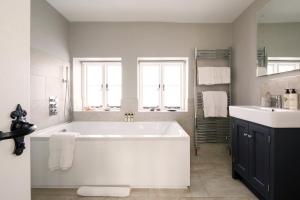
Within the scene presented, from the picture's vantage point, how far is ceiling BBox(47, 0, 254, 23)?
2945 millimetres

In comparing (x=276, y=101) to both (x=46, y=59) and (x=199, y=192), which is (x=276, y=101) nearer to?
(x=199, y=192)

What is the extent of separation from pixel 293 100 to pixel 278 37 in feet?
2.55

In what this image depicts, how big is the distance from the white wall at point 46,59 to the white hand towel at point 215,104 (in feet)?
7.70

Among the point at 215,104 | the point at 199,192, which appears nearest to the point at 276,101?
the point at 215,104

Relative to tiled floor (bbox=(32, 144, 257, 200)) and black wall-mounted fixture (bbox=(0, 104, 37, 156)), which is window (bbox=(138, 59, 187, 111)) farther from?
black wall-mounted fixture (bbox=(0, 104, 37, 156))

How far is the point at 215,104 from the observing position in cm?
354

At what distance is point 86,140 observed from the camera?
2441 millimetres

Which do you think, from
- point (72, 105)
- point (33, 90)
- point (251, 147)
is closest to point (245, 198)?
point (251, 147)

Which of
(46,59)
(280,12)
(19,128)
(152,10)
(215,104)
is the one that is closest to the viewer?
(19,128)

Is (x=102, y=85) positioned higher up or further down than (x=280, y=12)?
further down

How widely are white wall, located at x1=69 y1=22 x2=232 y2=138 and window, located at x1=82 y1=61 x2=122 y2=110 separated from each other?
35 centimetres

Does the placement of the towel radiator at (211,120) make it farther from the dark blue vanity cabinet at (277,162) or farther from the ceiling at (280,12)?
the dark blue vanity cabinet at (277,162)

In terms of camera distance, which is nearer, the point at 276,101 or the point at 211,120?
the point at 276,101

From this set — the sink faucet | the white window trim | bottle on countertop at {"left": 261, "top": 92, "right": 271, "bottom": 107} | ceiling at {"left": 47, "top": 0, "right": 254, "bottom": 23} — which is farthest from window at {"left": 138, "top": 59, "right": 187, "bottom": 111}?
the sink faucet
